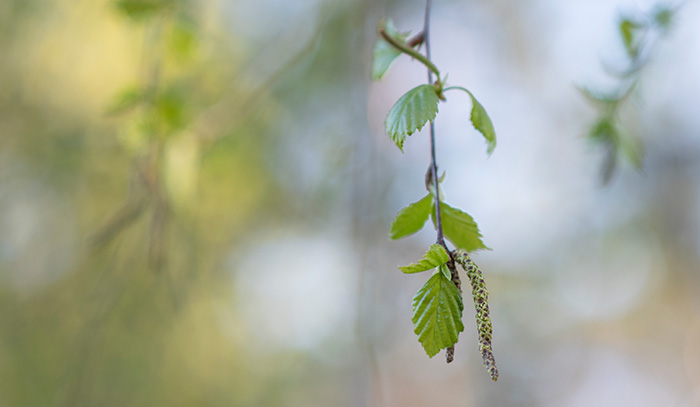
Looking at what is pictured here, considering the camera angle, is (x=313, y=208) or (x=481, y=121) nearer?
(x=481, y=121)

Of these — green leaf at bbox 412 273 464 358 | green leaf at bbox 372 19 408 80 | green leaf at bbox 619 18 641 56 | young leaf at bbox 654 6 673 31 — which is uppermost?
young leaf at bbox 654 6 673 31

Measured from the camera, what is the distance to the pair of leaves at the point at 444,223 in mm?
304

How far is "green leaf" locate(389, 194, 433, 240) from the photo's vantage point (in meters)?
0.31

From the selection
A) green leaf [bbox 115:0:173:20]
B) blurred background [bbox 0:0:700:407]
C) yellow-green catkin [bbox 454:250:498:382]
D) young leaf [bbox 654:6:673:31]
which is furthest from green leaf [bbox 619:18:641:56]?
green leaf [bbox 115:0:173:20]

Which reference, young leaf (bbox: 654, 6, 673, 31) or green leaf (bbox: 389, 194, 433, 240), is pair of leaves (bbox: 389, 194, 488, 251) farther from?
young leaf (bbox: 654, 6, 673, 31)

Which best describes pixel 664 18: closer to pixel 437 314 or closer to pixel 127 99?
pixel 437 314

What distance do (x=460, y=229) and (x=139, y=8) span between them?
0.61m

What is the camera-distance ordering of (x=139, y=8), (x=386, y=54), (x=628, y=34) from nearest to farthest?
(x=386, y=54)
(x=628, y=34)
(x=139, y=8)

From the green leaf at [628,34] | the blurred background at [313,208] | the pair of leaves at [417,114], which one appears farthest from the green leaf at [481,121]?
the blurred background at [313,208]

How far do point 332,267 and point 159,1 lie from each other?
1.39 metres

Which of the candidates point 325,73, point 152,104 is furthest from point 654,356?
point 152,104

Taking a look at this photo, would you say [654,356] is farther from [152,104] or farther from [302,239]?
[152,104]

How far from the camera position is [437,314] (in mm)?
250

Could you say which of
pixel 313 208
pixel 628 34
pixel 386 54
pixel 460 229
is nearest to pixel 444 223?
pixel 460 229
